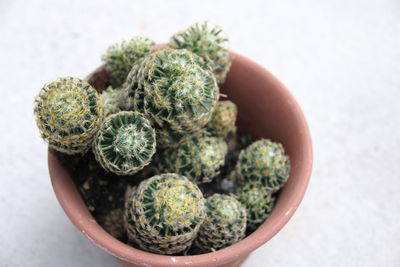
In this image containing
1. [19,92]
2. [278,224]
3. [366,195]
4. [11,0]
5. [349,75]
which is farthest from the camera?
[11,0]

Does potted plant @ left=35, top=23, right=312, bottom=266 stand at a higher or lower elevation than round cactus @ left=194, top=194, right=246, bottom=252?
higher

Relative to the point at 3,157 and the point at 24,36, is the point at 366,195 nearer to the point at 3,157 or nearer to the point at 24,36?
the point at 3,157

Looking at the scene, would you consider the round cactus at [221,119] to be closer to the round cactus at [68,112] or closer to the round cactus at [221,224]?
the round cactus at [221,224]

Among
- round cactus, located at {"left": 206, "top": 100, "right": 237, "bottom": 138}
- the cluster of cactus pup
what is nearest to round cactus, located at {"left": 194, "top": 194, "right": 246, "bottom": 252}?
the cluster of cactus pup

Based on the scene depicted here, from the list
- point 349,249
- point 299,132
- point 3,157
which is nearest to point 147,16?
point 3,157

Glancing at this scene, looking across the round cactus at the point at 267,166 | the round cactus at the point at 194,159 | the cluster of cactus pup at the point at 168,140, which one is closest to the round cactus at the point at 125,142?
the cluster of cactus pup at the point at 168,140

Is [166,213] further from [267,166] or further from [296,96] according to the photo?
[296,96]

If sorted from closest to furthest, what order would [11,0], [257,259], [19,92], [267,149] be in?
[267,149] → [257,259] → [19,92] → [11,0]

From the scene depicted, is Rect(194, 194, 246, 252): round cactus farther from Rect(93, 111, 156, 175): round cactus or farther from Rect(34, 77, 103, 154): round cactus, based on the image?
Rect(34, 77, 103, 154): round cactus
